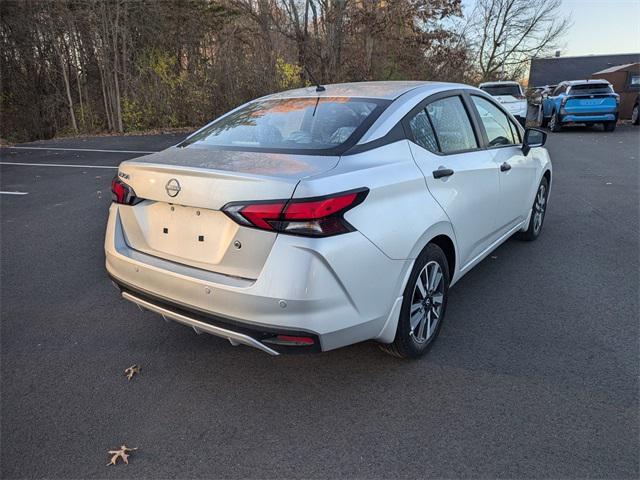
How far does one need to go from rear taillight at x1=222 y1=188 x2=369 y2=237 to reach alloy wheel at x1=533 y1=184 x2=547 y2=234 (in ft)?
11.4

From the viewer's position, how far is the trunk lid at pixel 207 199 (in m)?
2.19

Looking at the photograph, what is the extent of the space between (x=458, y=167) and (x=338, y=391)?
1614mm

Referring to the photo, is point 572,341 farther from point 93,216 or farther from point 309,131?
point 93,216

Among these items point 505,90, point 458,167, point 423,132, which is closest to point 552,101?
point 505,90

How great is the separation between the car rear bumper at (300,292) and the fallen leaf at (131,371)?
0.55 meters

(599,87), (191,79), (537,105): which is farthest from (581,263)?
(537,105)

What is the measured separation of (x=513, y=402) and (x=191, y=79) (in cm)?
1855

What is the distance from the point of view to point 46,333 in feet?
10.8

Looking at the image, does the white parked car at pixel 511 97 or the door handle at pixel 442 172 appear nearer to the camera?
the door handle at pixel 442 172

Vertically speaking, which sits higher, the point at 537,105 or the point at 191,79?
the point at 191,79

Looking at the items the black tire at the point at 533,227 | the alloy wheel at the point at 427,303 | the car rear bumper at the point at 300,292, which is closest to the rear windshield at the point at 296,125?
the car rear bumper at the point at 300,292

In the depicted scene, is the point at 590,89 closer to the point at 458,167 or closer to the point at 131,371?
the point at 458,167

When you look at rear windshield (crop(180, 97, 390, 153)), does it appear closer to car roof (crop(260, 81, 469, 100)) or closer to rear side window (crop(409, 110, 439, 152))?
car roof (crop(260, 81, 469, 100))

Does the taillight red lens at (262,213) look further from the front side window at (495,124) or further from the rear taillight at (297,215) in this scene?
the front side window at (495,124)
